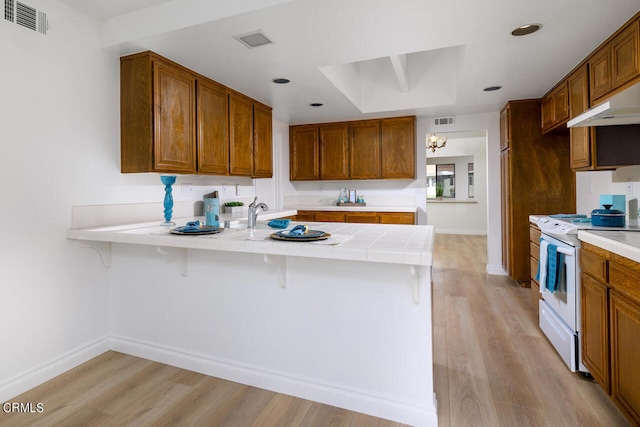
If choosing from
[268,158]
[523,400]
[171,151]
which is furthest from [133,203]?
[523,400]

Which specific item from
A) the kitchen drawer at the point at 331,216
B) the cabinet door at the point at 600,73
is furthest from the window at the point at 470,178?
the cabinet door at the point at 600,73

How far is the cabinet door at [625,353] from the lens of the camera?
5.10 ft

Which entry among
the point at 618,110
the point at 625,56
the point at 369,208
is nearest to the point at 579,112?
the point at 625,56

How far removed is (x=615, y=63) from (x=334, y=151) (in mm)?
3583

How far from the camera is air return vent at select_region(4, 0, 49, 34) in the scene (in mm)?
2098

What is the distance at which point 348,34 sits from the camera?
247 cm

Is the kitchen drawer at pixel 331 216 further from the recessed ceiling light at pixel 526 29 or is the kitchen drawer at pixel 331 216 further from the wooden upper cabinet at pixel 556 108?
the recessed ceiling light at pixel 526 29

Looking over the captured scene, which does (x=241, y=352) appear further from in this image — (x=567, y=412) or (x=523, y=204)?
(x=523, y=204)

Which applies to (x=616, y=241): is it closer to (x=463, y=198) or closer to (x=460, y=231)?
(x=460, y=231)

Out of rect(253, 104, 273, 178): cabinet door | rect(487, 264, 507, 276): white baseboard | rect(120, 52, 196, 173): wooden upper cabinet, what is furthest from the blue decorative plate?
rect(487, 264, 507, 276): white baseboard

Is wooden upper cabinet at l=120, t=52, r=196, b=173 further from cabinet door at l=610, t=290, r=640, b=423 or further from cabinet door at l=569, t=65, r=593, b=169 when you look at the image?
cabinet door at l=569, t=65, r=593, b=169

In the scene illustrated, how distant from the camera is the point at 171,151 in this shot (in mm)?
2879

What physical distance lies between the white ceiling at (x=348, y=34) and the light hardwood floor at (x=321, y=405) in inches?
89.7

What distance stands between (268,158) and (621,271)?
3638 millimetres
